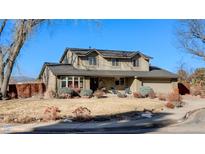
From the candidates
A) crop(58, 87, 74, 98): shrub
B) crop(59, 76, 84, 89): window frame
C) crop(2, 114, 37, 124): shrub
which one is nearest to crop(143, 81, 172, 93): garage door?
crop(59, 76, 84, 89): window frame

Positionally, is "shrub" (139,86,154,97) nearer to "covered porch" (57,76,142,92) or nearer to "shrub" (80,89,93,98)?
"covered porch" (57,76,142,92)

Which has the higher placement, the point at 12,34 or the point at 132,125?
the point at 12,34

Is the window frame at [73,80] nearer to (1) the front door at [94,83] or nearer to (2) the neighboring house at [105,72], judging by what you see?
(2) the neighboring house at [105,72]

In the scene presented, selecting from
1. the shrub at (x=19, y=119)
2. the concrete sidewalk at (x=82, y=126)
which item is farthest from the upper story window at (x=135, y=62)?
the shrub at (x=19, y=119)

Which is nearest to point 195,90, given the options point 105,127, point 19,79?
point 19,79

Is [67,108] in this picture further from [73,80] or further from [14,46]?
[73,80]

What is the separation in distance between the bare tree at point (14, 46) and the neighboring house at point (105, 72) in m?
4.85

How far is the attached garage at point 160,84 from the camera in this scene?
2797cm

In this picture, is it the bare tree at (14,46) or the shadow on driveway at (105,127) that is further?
the bare tree at (14,46)
